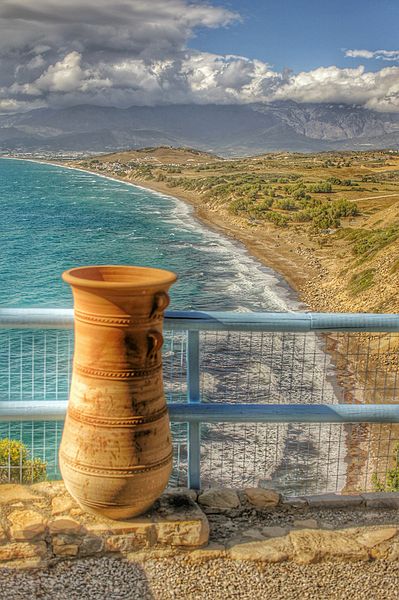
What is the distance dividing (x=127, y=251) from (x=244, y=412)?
4435 cm

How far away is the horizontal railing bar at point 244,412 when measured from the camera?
4613 mm

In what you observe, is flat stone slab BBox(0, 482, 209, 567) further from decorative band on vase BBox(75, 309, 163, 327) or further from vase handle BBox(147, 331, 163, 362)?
decorative band on vase BBox(75, 309, 163, 327)

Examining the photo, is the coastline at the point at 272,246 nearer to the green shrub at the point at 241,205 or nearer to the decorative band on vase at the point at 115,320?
the green shrub at the point at 241,205

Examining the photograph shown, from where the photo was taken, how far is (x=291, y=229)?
52.5 m

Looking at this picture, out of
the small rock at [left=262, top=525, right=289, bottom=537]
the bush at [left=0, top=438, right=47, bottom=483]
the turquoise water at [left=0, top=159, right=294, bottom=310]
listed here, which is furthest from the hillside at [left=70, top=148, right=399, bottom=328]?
the small rock at [left=262, top=525, right=289, bottom=537]

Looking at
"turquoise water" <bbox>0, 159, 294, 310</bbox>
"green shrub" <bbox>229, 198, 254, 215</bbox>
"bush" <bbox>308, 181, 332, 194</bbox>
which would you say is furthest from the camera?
"bush" <bbox>308, 181, 332, 194</bbox>

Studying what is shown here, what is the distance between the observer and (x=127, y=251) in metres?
48.6

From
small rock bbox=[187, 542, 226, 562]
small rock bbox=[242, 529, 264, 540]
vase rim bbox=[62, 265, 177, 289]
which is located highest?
vase rim bbox=[62, 265, 177, 289]

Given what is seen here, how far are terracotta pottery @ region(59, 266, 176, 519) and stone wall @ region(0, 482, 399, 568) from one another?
187 mm

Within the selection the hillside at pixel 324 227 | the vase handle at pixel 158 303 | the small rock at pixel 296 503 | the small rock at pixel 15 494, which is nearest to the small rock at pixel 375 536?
the small rock at pixel 296 503

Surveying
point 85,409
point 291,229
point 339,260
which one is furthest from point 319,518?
point 291,229

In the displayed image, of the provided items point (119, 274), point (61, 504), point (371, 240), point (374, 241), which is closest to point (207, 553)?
point (61, 504)

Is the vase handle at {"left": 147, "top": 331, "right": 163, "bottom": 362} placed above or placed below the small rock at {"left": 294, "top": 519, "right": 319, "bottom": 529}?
above

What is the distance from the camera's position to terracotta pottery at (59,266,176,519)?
4.05 meters
